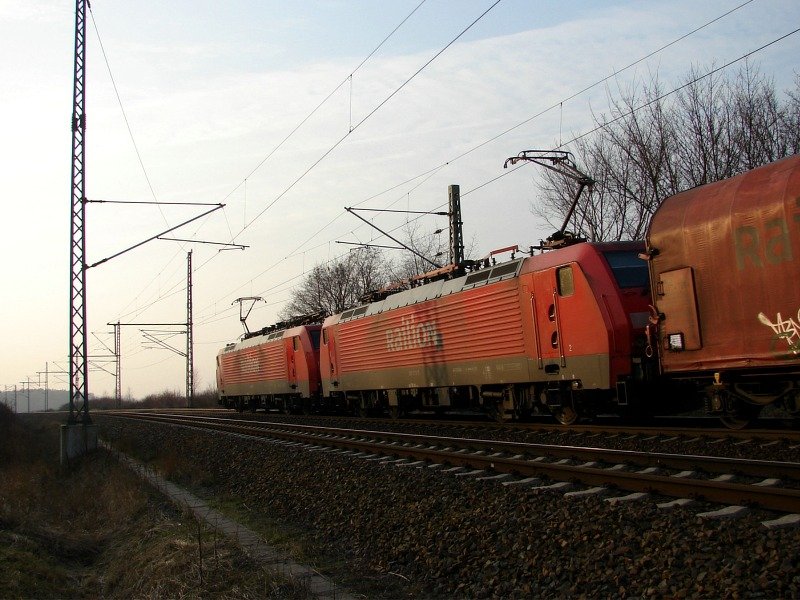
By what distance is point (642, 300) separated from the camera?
13.2 metres

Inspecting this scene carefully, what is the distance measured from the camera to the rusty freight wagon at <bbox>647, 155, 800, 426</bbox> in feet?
31.5

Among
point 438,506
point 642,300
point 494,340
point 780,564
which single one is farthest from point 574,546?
point 494,340

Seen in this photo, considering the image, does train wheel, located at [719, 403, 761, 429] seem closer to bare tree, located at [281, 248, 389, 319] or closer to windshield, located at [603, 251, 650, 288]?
windshield, located at [603, 251, 650, 288]

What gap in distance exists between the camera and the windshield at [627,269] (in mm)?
13211

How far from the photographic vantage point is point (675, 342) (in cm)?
1139

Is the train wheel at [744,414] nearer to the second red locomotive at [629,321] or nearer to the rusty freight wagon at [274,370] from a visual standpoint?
the second red locomotive at [629,321]

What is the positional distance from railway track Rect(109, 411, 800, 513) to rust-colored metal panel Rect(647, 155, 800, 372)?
206cm

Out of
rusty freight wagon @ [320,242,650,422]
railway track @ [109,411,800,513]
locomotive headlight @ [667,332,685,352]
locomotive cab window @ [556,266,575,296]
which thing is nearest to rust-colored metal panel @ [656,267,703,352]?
locomotive headlight @ [667,332,685,352]

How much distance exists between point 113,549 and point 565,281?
8.50m

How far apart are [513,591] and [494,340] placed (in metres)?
10.2

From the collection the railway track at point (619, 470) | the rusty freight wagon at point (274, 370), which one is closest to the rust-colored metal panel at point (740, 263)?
the railway track at point (619, 470)

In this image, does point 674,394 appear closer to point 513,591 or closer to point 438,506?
point 438,506

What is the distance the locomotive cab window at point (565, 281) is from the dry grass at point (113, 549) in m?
7.42

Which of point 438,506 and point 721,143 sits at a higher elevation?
point 721,143
